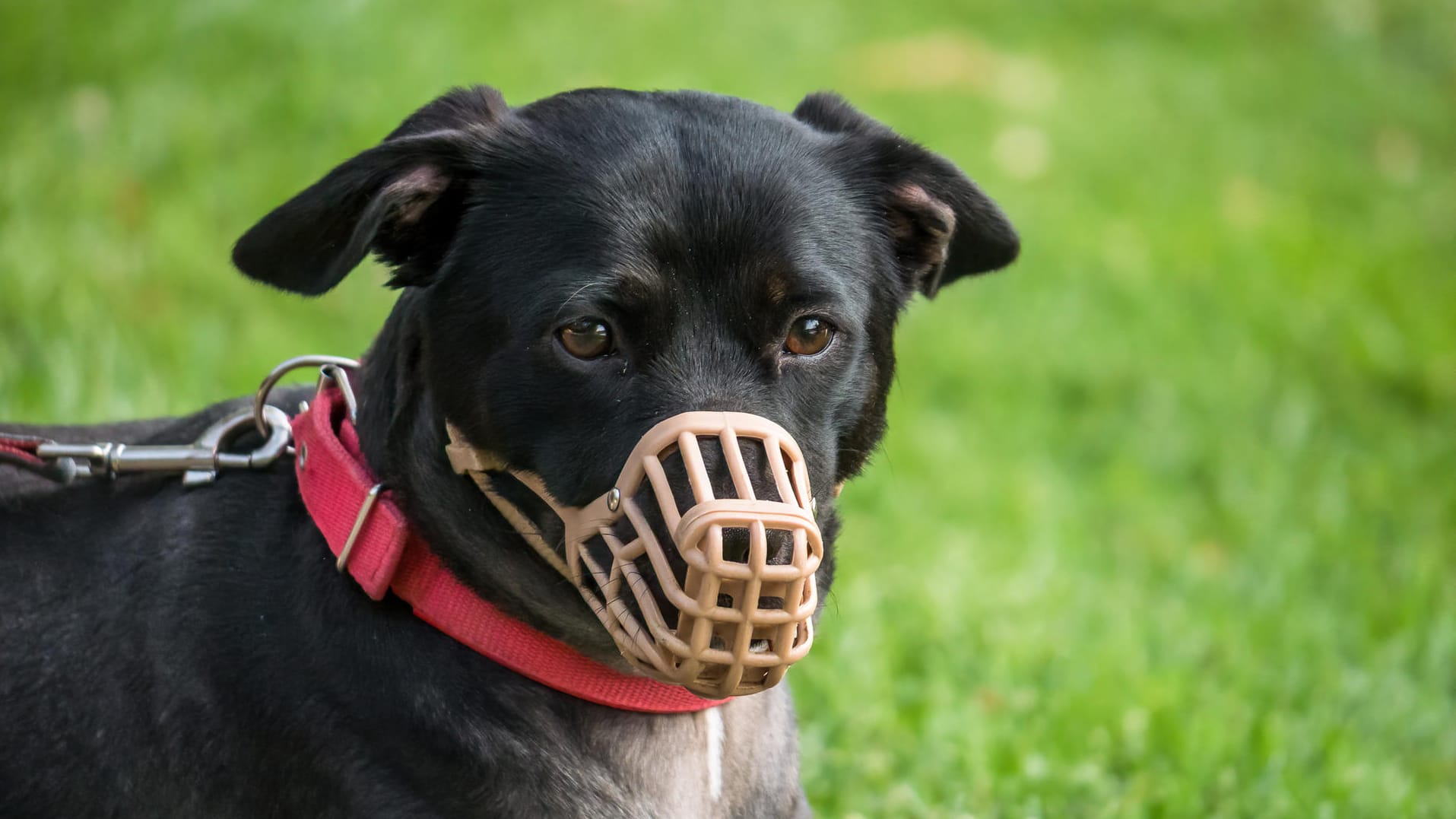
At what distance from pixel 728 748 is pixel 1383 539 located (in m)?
4.24

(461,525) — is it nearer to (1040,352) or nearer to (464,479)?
(464,479)

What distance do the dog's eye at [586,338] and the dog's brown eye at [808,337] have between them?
31 cm

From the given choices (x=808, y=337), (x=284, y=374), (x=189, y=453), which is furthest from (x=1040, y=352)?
(x=189, y=453)

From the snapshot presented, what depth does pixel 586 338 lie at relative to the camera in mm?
2316

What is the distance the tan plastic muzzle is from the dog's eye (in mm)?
251

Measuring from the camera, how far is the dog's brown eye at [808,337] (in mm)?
2426

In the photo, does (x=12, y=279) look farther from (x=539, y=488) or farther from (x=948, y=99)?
(x=948, y=99)

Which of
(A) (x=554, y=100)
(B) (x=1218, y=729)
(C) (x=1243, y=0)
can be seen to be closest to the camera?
(A) (x=554, y=100)

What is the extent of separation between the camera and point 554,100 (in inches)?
101

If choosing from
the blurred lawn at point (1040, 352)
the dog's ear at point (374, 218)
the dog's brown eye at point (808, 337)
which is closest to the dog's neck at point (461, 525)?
the dog's ear at point (374, 218)

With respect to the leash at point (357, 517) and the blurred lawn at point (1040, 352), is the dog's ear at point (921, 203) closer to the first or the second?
the blurred lawn at point (1040, 352)

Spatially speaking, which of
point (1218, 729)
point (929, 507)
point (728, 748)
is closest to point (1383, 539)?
point (929, 507)

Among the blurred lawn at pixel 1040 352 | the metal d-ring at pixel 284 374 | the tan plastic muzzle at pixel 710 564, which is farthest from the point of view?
the blurred lawn at pixel 1040 352

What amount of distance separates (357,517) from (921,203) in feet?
3.89
